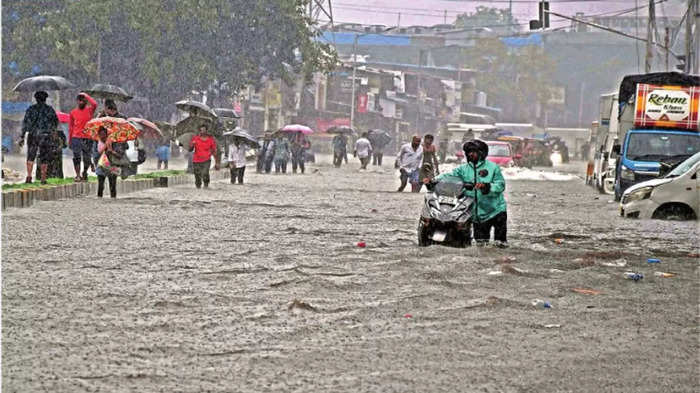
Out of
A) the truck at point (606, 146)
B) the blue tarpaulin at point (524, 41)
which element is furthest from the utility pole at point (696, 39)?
the blue tarpaulin at point (524, 41)

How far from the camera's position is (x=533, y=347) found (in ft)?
24.3

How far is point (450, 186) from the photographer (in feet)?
43.7

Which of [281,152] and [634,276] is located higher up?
[281,152]

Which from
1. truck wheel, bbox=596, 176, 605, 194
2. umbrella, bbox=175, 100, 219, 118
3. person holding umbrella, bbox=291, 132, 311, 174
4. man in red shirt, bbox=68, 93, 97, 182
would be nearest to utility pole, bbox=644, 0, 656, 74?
truck wheel, bbox=596, 176, 605, 194

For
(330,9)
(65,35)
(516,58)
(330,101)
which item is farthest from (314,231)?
(516,58)

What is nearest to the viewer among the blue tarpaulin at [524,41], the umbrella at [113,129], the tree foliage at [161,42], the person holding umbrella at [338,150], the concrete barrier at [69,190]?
the concrete barrier at [69,190]

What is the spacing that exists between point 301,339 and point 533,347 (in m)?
1.39

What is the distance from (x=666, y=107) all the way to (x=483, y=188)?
15702 mm

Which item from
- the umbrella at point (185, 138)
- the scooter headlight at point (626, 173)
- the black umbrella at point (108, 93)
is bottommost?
the scooter headlight at point (626, 173)

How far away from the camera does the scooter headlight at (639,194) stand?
66.5 ft

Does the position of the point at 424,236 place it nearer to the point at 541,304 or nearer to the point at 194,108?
the point at 541,304

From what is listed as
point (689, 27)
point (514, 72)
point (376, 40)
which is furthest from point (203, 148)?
point (376, 40)

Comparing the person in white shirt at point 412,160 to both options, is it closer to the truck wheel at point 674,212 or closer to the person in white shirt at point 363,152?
the truck wheel at point 674,212

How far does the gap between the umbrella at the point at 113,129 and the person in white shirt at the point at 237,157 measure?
9693 mm
